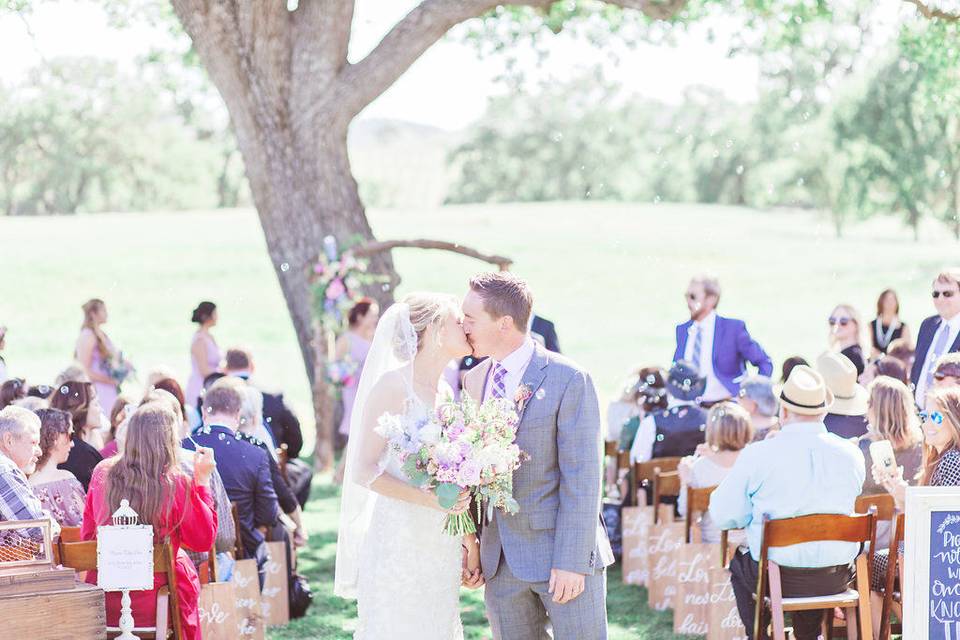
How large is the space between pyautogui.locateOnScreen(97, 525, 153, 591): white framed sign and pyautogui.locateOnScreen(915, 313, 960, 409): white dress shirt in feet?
19.4

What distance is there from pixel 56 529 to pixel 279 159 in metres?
7.50

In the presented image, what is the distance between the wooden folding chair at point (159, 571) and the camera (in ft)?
17.6

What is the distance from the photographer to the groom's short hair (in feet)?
15.4

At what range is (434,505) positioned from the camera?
5.04 metres

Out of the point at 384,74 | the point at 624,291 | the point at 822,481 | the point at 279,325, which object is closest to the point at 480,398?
the point at 822,481

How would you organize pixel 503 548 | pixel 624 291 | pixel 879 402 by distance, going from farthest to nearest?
pixel 624 291
pixel 879 402
pixel 503 548

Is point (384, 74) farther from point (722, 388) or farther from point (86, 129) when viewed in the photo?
point (86, 129)

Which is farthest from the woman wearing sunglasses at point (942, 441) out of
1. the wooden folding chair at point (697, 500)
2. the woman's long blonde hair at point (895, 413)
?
the wooden folding chair at point (697, 500)

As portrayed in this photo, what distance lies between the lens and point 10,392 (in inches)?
334

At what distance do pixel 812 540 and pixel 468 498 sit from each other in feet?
6.32

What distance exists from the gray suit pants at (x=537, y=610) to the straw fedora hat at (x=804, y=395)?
4.84 feet

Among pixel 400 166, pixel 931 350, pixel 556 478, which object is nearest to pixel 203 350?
pixel 931 350

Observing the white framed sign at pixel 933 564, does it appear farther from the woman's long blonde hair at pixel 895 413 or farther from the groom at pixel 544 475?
the woman's long blonde hair at pixel 895 413

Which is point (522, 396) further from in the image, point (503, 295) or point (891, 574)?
point (891, 574)
